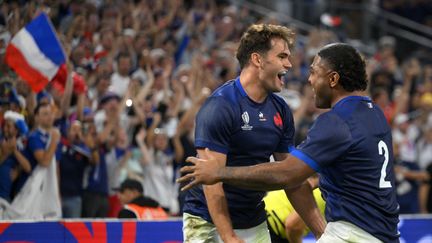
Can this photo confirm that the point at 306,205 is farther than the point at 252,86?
Yes

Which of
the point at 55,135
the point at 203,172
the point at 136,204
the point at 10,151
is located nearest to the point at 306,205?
the point at 203,172

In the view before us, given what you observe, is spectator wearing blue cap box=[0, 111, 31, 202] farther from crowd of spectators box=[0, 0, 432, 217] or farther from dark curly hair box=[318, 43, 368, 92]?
dark curly hair box=[318, 43, 368, 92]

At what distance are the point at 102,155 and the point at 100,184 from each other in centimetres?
39

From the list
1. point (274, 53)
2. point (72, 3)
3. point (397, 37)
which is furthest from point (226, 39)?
point (274, 53)

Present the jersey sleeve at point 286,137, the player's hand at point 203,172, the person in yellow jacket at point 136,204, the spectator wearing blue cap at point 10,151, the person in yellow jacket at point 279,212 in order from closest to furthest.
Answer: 1. the player's hand at point 203,172
2. the jersey sleeve at point 286,137
3. the person in yellow jacket at point 279,212
4. the person in yellow jacket at point 136,204
5. the spectator wearing blue cap at point 10,151

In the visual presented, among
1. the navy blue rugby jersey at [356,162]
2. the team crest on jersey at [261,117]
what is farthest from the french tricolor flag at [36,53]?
the navy blue rugby jersey at [356,162]

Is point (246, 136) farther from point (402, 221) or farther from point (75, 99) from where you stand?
point (75, 99)

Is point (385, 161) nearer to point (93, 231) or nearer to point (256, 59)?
point (256, 59)

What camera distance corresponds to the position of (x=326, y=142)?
527 cm

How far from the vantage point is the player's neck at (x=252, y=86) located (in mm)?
6164

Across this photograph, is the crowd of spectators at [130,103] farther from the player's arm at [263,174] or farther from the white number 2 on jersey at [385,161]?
the white number 2 on jersey at [385,161]

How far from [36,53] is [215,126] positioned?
4.64 m

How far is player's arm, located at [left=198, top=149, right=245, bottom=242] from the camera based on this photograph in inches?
226

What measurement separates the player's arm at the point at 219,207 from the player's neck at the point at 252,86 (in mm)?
564
